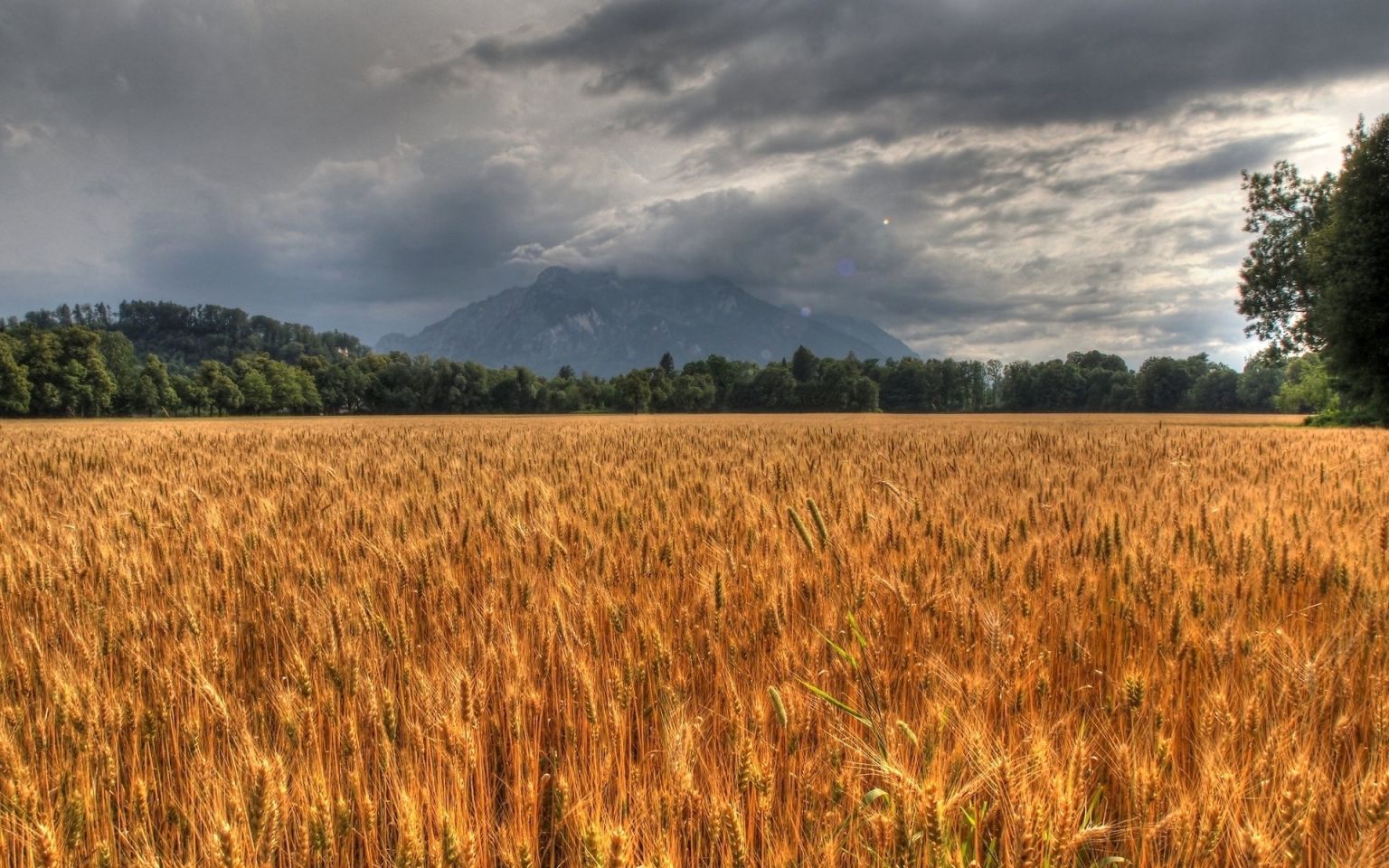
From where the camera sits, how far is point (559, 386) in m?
124

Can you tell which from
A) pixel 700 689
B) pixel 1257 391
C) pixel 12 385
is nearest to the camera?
pixel 700 689

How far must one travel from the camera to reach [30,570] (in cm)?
309

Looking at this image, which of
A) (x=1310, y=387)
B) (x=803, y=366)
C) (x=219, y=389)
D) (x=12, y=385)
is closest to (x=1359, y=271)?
(x=1310, y=387)

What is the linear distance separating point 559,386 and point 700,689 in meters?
126

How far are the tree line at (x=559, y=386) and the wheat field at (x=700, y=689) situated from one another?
99987 mm

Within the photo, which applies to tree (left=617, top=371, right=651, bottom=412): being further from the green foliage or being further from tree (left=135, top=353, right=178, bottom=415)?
the green foliage

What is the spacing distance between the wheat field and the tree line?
9999cm

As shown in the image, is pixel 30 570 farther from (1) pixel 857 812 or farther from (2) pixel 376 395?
(2) pixel 376 395

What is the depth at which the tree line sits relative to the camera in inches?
3533

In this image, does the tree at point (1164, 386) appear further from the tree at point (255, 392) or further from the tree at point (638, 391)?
the tree at point (255, 392)

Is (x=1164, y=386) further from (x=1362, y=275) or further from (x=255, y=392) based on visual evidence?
(x=255, y=392)

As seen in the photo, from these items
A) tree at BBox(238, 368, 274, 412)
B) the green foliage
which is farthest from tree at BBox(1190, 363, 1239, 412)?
tree at BBox(238, 368, 274, 412)

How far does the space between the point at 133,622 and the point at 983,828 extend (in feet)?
9.76

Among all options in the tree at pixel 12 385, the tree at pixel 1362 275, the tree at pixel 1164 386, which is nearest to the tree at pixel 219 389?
the tree at pixel 12 385
